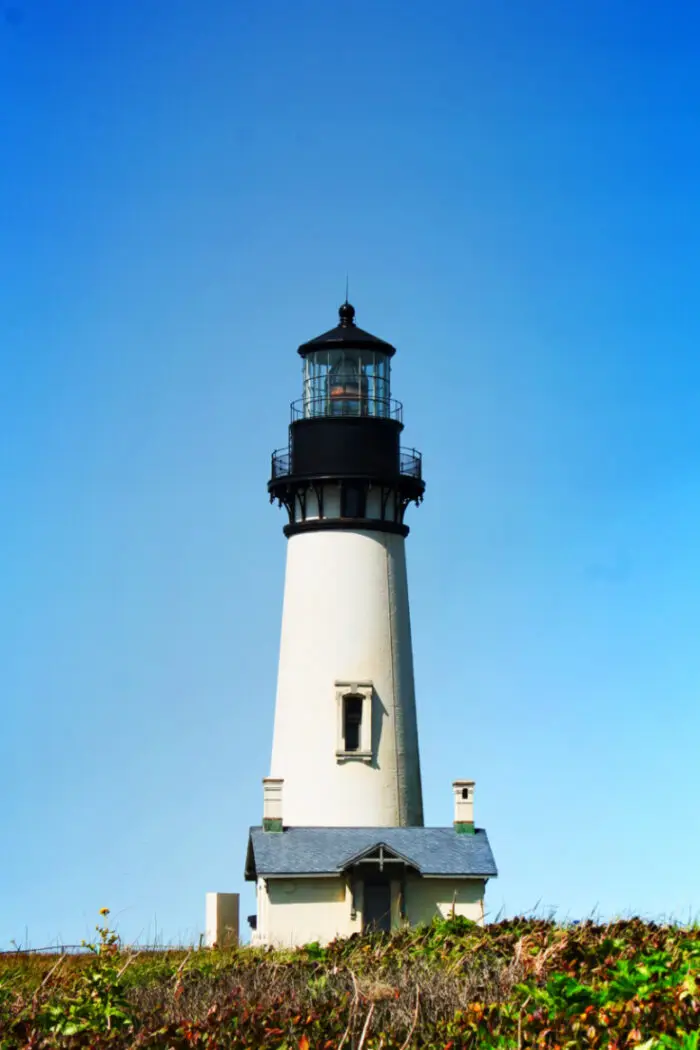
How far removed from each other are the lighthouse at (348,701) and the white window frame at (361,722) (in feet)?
0.10

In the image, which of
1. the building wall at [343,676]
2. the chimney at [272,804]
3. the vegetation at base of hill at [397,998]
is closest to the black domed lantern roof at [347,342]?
the building wall at [343,676]

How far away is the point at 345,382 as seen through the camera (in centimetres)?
3991

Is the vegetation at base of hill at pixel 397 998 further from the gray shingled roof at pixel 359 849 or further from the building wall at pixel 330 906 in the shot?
the gray shingled roof at pixel 359 849

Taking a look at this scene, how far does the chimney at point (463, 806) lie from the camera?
36719mm

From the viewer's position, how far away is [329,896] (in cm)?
3497

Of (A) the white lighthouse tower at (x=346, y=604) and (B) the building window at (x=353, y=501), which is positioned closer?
(A) the white lighthouse tower at (x=346, y=604)

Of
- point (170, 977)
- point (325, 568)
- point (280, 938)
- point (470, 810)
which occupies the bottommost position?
point (170, 977)

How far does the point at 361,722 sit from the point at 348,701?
22.2 inches

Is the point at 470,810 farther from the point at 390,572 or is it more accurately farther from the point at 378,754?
the point at 390,572

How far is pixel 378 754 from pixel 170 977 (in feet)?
53.2

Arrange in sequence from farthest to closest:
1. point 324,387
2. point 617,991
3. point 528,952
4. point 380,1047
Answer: point 324,387, point 528,952, point 617,991, point 380,1047

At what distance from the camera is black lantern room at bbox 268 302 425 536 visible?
1523 inches

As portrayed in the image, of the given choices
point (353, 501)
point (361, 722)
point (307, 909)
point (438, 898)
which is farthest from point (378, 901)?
point (353, 501)

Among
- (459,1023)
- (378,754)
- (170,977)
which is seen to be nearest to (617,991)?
(459,1023)
